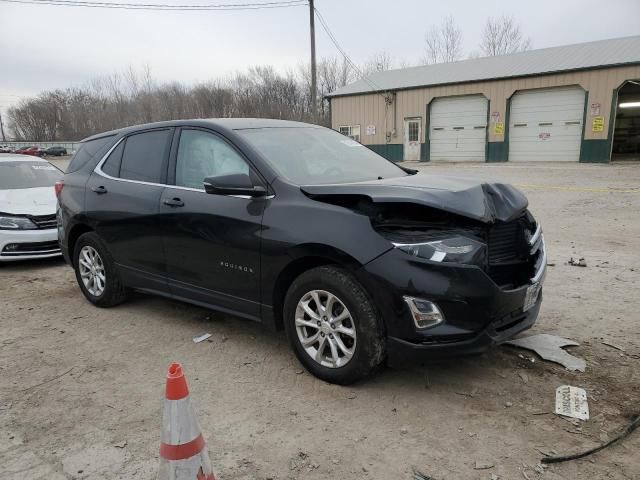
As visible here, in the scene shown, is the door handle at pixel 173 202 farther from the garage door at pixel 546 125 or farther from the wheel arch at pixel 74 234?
the garage door at pixel 546 125

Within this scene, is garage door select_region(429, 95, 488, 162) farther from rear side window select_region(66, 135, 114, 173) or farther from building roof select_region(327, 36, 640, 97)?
rear side window select_region(66, 135, 114, 173)

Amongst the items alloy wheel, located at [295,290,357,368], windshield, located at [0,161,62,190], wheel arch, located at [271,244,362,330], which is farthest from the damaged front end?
windshield, located at [0,161,62,190]

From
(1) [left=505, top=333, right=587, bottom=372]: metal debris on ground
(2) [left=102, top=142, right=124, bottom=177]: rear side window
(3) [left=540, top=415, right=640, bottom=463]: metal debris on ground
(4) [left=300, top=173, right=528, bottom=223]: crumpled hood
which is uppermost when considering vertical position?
(2) [left=102, top=142, right=124, bottom=177]: rear side window

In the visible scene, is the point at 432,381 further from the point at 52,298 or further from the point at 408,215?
the point at 52,298

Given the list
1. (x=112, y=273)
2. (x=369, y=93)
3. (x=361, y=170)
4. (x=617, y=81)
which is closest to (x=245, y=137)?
(x=361, y=170)

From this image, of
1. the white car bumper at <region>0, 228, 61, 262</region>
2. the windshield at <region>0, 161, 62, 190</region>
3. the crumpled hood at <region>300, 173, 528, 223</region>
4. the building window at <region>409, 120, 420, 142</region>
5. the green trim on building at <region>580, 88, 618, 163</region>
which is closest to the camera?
the crumpled hood at <region>300, 173, 528, 223</region>

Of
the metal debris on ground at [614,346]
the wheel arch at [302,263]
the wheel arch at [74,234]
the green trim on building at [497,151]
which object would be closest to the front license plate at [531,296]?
the metal debris on ground at [614,346]

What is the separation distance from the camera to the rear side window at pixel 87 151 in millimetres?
5031

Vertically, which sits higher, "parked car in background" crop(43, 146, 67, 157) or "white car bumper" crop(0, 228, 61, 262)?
"parked car in background" crop(43, 146, 67, 157)

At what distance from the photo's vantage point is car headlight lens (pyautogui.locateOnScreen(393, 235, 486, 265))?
9.30ft

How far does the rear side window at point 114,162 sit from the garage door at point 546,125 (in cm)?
2278

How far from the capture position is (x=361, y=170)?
4.07m

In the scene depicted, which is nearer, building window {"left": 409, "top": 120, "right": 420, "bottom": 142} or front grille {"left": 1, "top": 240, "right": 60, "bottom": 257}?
front grille {"left": 1, "top": 240, "right": 60, "bottom": 257}

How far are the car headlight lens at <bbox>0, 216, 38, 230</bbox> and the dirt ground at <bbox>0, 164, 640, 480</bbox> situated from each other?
213cm
